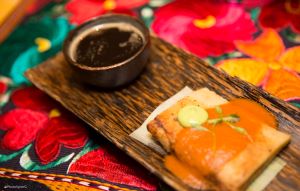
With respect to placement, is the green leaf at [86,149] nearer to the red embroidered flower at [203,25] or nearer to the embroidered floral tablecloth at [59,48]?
the embroidered floral tablecloth at [59,48]

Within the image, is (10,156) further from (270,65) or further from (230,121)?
(270,65)

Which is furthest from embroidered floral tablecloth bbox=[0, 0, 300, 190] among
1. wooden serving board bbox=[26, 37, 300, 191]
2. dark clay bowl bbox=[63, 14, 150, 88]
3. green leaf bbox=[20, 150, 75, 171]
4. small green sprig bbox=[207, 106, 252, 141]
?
small green sprig bbox=[207, 106, 252, 141]

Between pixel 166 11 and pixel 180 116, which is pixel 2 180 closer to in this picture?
pixel 180 116

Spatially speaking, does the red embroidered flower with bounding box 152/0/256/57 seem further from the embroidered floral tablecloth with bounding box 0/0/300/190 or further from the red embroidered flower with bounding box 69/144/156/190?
the red embroidered flower with bounding box 69/144/156/190

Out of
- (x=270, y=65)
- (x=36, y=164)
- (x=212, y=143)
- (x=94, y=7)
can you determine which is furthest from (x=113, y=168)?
(x=94, y=7)

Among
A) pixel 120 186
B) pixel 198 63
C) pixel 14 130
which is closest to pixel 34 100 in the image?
pixel 14 130

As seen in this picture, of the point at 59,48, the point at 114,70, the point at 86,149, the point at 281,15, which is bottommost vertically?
the point at 86,149

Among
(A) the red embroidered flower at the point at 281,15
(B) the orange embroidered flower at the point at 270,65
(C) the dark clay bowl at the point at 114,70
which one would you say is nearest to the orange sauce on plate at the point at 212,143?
(B) the orange embroidered flower at the point at 270,65
